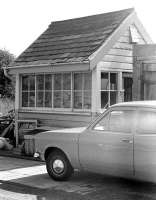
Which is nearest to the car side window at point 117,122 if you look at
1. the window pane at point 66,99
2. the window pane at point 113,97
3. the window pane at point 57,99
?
the window pane at point 113,97

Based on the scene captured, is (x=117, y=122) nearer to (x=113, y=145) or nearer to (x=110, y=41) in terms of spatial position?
(x=113, y=145)

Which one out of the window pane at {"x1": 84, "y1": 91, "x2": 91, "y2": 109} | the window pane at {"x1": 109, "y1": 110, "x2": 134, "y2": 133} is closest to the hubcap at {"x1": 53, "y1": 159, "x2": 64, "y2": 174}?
the window pane at {"x1": 109, "y1": 110, "x2": 134, "y2": 133}

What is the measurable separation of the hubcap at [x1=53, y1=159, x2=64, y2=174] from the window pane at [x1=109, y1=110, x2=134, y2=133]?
57.0 inches

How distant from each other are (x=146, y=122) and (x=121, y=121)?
546 mm

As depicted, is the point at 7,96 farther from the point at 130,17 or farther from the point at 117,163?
the point at 117,163

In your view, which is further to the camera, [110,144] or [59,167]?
[59,167]

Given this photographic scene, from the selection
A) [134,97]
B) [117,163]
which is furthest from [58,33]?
[117,163]

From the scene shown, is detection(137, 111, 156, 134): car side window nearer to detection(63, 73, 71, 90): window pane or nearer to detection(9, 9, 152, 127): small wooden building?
detection(9, 9, 152, 127): small wooden building

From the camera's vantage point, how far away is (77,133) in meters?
8.32

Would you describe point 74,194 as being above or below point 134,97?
below

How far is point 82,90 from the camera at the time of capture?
44.2 ft

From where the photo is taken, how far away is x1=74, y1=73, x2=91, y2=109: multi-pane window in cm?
1333

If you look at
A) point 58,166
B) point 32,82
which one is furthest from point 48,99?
point 58,166

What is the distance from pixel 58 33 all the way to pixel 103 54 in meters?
3.00
